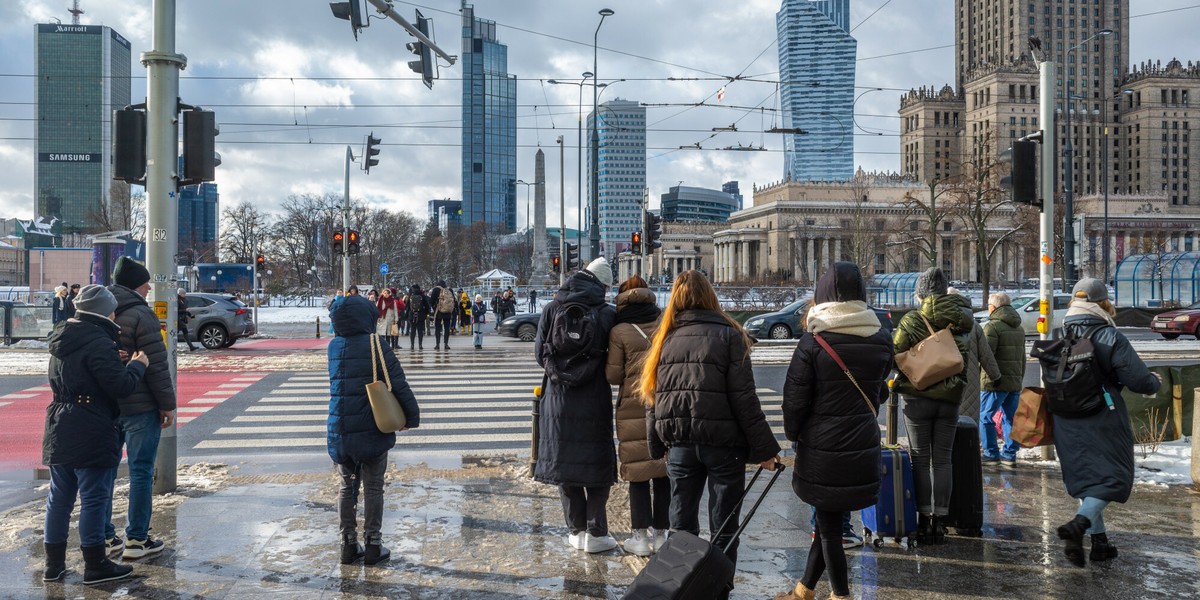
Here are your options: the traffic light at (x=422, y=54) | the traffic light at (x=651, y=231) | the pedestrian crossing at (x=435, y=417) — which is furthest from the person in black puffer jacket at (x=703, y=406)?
the traffic light at (x=651, y=231)

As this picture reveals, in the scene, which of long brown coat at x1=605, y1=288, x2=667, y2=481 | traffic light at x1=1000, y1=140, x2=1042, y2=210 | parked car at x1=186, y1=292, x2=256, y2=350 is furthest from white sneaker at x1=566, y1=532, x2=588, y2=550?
parked car at x1=186, y1=292, x2=256, y2=350

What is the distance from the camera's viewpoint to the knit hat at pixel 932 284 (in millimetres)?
6445

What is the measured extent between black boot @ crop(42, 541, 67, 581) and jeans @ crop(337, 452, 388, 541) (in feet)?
5.46

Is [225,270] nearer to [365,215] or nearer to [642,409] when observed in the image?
[365,215]

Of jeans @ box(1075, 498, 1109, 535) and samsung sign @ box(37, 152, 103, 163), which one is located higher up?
samsung sign @ box(37, 152, 103, 163)

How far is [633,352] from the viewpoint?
18.6ft

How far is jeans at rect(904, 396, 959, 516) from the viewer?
6113 millimetres

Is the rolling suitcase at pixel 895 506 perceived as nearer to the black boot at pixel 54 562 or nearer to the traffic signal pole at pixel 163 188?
the black boot at pixel 54 562

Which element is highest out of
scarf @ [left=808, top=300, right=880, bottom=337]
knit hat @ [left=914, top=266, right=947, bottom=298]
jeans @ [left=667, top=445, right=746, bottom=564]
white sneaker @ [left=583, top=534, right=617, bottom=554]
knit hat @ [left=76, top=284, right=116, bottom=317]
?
knit hat @ [left=914, top=266, right=947, bottom=298]

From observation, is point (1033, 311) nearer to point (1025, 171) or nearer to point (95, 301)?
point (1025, 171)

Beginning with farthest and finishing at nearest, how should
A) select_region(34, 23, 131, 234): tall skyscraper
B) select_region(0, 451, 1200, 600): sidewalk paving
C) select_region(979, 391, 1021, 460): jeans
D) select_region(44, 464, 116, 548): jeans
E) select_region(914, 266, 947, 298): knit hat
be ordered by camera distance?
select_region(34, 23, 131, 234): tall skyscraper, select_region(979, 391, 1021, 460): jeans, select_region(914, 266, 947, 298): knit hat, select_region(44, 464, 116, 548): jeans, select_region(0, 451, 1200, 600): sidewalk paving

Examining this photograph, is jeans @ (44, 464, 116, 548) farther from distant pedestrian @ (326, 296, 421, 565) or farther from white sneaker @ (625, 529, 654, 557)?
white sneaker @ (625, 529, 654, 557)

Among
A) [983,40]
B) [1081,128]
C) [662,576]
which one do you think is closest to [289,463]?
[662,576]

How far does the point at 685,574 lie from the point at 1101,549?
337cm
